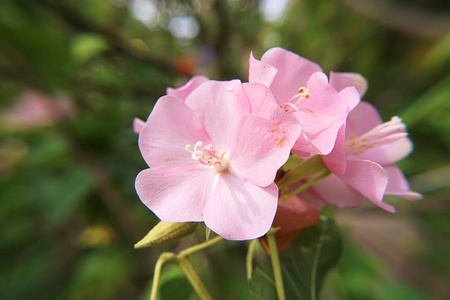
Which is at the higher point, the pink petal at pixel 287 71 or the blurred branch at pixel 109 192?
the pink petal at pixel 287 71

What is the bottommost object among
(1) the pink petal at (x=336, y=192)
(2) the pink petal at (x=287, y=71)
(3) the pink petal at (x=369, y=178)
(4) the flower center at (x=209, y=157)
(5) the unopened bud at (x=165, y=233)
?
(1) the pink petal at (x=336, y=192)

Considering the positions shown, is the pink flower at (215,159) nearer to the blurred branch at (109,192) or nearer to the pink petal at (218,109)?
the pink petal at (218,109)

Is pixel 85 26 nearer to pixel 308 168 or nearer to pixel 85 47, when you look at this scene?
pixel 85 47

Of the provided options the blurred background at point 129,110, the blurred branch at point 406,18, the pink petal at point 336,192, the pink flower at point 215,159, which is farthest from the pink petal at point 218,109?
the blurred branch at point 406,18

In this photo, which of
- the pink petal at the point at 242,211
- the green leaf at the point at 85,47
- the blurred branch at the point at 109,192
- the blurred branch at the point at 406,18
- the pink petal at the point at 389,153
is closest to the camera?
the pink petal at the point at 242,211

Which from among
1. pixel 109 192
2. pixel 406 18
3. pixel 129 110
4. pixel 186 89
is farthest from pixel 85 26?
pixel 406 18

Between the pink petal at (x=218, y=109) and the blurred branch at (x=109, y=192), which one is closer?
the pink petal at (x=218, y=109)

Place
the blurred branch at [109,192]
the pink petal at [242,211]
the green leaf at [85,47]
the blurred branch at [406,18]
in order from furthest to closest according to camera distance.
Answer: the blurred branch at [406,18]
the blurred branch at [109,192]
the green leaf at [85,47]
the pink petal at [242,211]
